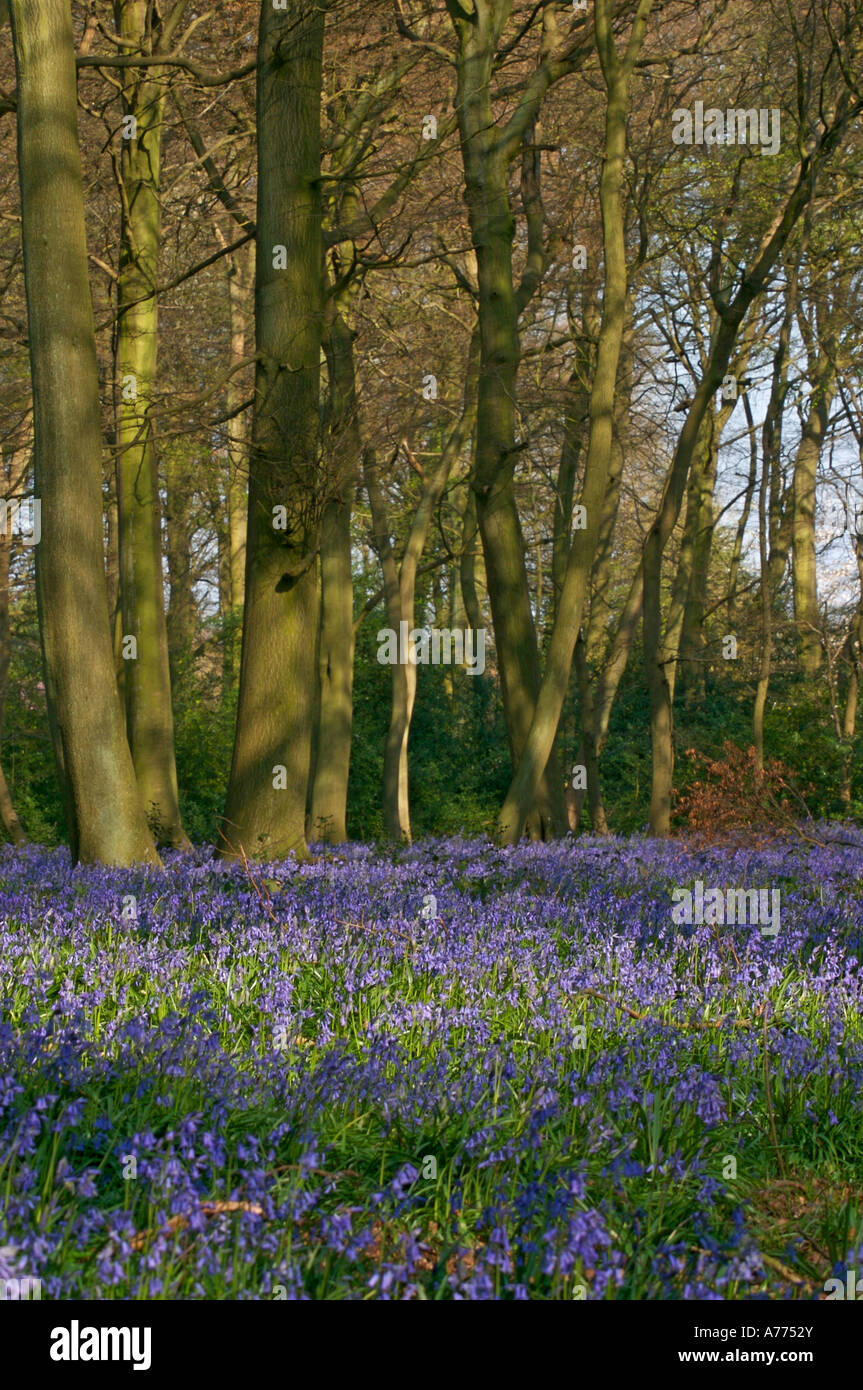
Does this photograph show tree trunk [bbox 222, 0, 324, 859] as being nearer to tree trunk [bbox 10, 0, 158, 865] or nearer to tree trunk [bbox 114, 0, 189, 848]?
tree trunk [bbox 10, 0, 158, 865]

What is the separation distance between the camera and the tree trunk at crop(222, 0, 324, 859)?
383 inches

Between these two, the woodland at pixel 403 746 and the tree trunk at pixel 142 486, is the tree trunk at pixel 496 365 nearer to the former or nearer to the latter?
the woodland at pixel 403 746

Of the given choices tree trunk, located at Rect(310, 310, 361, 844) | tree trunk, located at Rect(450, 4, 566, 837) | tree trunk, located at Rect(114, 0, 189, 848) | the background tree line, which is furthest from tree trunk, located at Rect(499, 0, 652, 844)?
tree trunk, located at Rect(310, 310, 361, 844)

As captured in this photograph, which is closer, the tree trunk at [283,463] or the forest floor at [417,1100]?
the forest floor at [417,1100]

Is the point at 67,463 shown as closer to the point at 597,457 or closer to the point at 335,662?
the point at 597,457

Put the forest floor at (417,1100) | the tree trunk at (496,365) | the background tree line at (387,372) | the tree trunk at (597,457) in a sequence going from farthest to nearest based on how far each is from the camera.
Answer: the tree trunk at (496,365), the tree trunk at (597,457), the background tree line at (387,372), the forest floor at (417,1100)

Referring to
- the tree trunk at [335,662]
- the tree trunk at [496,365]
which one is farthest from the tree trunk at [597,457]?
the tree trunk at [335,662]

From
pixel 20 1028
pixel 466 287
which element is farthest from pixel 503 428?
pixel 20 1028

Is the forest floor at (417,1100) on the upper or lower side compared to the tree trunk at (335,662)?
lower

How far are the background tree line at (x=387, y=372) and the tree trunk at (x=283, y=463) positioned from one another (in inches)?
1.1

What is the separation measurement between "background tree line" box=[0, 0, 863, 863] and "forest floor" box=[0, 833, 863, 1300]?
3.22m

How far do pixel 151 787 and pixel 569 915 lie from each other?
618cm

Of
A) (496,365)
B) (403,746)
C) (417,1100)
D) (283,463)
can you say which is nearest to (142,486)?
(283,463)

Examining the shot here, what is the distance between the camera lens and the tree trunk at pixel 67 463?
8180mm
